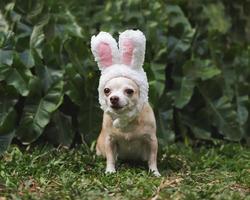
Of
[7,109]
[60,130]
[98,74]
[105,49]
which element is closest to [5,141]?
[7,109]

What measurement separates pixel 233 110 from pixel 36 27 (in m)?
2.31

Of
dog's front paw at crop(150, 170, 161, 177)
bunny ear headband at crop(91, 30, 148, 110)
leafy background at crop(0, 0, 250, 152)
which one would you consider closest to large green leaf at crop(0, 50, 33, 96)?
leafy background at crop(0, 0, 250, 152)

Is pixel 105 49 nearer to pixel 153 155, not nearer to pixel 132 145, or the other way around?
pixel 132 145

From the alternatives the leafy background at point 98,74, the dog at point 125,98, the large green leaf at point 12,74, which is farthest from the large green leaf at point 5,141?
the dog at point 125,98

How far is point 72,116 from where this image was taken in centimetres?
645

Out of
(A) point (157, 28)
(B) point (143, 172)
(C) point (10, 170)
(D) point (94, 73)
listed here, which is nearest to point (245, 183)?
(B) point (143, 172)

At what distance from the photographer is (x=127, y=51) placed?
185 inches

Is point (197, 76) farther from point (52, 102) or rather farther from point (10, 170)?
point (10, 170)

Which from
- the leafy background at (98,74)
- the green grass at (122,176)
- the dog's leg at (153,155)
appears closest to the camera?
the green grass at (122,176)

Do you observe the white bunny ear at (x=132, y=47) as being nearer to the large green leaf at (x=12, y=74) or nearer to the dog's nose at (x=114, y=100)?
the dog's nose at (x=114, y=100)

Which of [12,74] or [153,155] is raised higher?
[12,74]

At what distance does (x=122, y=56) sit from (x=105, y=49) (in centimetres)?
15

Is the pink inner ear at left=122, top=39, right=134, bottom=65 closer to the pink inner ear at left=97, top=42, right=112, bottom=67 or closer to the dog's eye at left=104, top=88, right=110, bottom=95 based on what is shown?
the pink inner ear at left=97, top=42, right=112, bottom=67

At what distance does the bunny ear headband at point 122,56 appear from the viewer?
15.3 feet
